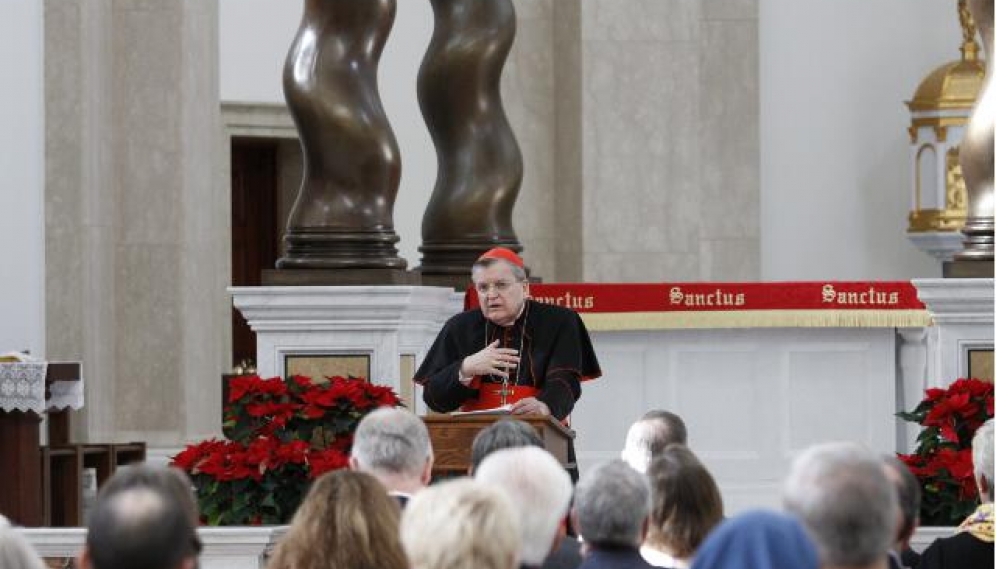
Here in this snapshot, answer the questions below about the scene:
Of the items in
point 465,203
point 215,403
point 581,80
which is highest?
point 581,80

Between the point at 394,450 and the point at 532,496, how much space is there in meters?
0.97

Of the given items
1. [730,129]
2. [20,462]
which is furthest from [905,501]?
[730,129]

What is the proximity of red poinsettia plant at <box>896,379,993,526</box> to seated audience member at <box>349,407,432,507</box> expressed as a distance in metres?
3.74

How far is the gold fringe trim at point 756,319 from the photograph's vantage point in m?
12.0

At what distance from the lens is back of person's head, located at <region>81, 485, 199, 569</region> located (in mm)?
4125

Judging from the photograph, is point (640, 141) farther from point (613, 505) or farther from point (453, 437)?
point (613, 505)

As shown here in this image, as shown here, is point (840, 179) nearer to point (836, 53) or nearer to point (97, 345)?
point (836, 53)

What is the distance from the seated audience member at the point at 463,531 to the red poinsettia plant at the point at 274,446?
4.10m

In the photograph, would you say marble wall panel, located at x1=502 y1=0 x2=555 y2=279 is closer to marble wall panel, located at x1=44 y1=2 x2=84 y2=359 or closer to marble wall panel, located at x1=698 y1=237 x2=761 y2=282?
marble wall panel, located at x1=698 y1=237 x2=761 y2=282

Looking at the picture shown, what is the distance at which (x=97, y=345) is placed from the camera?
16.6 metres

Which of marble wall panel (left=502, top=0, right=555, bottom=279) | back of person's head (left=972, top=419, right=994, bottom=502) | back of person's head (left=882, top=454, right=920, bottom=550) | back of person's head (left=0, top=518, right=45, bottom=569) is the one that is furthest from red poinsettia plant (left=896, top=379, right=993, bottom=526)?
marble wall panel (left=502, top=0, right=555, bottom=279)

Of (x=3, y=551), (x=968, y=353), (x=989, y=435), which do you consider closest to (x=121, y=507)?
(x=3, y=551)

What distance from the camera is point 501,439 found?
6.19m

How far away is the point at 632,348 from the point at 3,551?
795cm
